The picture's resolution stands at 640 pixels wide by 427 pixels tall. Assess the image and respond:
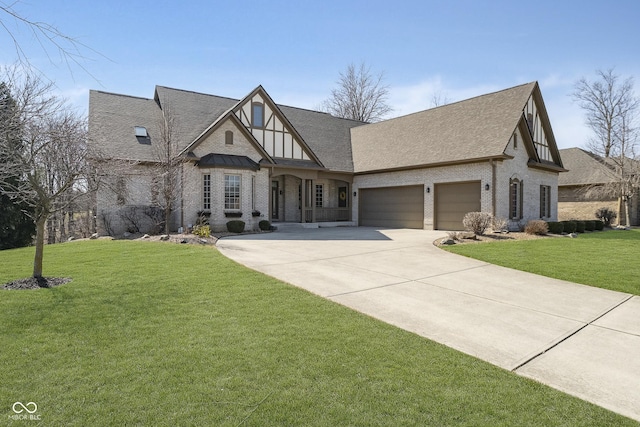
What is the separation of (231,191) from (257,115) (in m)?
4.91

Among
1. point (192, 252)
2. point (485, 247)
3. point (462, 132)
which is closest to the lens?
point (192, 252)

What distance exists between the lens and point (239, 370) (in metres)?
3.63

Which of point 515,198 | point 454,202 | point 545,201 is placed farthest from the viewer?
point 545,201

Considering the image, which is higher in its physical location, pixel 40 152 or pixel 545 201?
pixel 40 152

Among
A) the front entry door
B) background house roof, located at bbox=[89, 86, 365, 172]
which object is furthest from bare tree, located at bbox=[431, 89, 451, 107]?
the front entry door

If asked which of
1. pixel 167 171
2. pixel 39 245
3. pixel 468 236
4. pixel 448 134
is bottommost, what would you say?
pixel 468 236

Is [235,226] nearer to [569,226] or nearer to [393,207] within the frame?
[393,207]

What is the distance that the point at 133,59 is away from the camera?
15.7ft

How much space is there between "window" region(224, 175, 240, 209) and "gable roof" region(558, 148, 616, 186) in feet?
87.0

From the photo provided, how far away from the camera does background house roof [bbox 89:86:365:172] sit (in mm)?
17608

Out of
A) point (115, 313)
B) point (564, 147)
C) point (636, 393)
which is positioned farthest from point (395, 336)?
point (564, 147)

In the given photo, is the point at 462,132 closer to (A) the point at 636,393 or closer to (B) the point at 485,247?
(B) the point at 485,247

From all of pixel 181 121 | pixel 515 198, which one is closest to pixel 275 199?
pixel 181 121

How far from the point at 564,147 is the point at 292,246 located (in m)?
32.4
